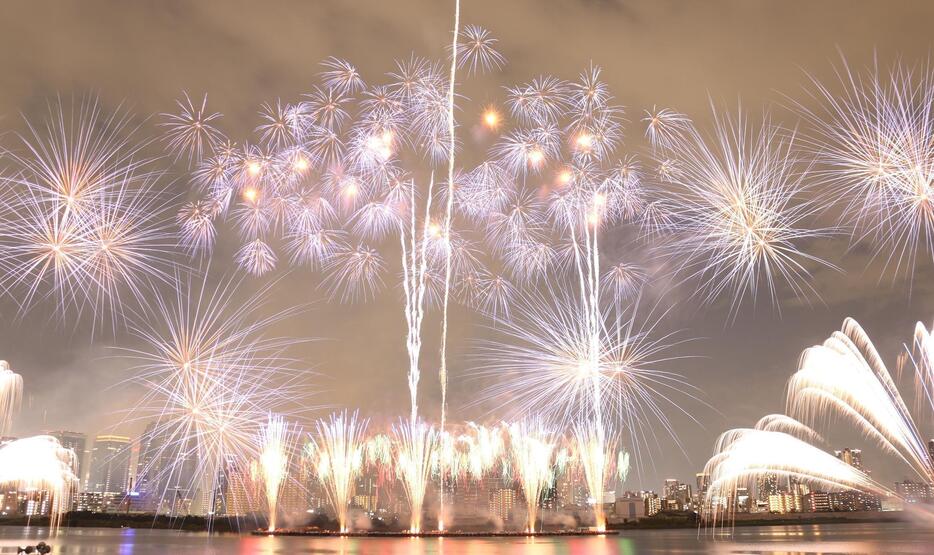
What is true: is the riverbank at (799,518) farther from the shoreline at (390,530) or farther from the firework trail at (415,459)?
the firework trail at (415,459)

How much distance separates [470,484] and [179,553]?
90.6ft

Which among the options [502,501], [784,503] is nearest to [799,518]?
[784,503]

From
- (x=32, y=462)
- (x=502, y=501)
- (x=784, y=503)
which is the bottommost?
(x=784, y=503)

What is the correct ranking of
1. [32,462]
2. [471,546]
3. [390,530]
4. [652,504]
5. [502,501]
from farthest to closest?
Answer: 1. [652,504]
2. [502,501]
3. [390,530]
4. [471,546]
5. [32,462]

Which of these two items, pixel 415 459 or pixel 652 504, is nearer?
pixel 415 459

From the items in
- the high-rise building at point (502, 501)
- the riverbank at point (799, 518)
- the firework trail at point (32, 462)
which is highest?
the firework trail at point (32, 462)

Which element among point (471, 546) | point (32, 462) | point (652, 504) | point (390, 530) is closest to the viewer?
point (32, 462)

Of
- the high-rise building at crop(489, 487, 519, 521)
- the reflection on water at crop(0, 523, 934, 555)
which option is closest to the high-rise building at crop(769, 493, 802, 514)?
the reflection on water at crop(0, 523, 934, 555)

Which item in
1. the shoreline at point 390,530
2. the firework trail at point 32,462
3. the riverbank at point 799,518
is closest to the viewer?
the firework trail at point 32,462

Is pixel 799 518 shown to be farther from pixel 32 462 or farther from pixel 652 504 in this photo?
pixel 32 462

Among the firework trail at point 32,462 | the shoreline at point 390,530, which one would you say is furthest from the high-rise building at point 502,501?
the firework trail at point 32,462

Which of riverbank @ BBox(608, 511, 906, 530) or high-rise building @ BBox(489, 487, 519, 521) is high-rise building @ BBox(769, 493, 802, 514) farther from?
high-rise building @ BBox(489, 487, 519, 521)

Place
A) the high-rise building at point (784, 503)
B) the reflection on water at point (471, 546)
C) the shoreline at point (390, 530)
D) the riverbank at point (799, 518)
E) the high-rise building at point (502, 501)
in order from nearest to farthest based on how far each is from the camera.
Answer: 1. the reflection on water at point (471, 546)
2. the shoreline at point (390, 530)
3. the high-rise building at point (502, 501)
4. the riverbank at point (799, 518)
5. the high-rise building at point (784, 503)

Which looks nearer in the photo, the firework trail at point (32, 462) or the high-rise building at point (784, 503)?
the firework trail at point (32, 462)
